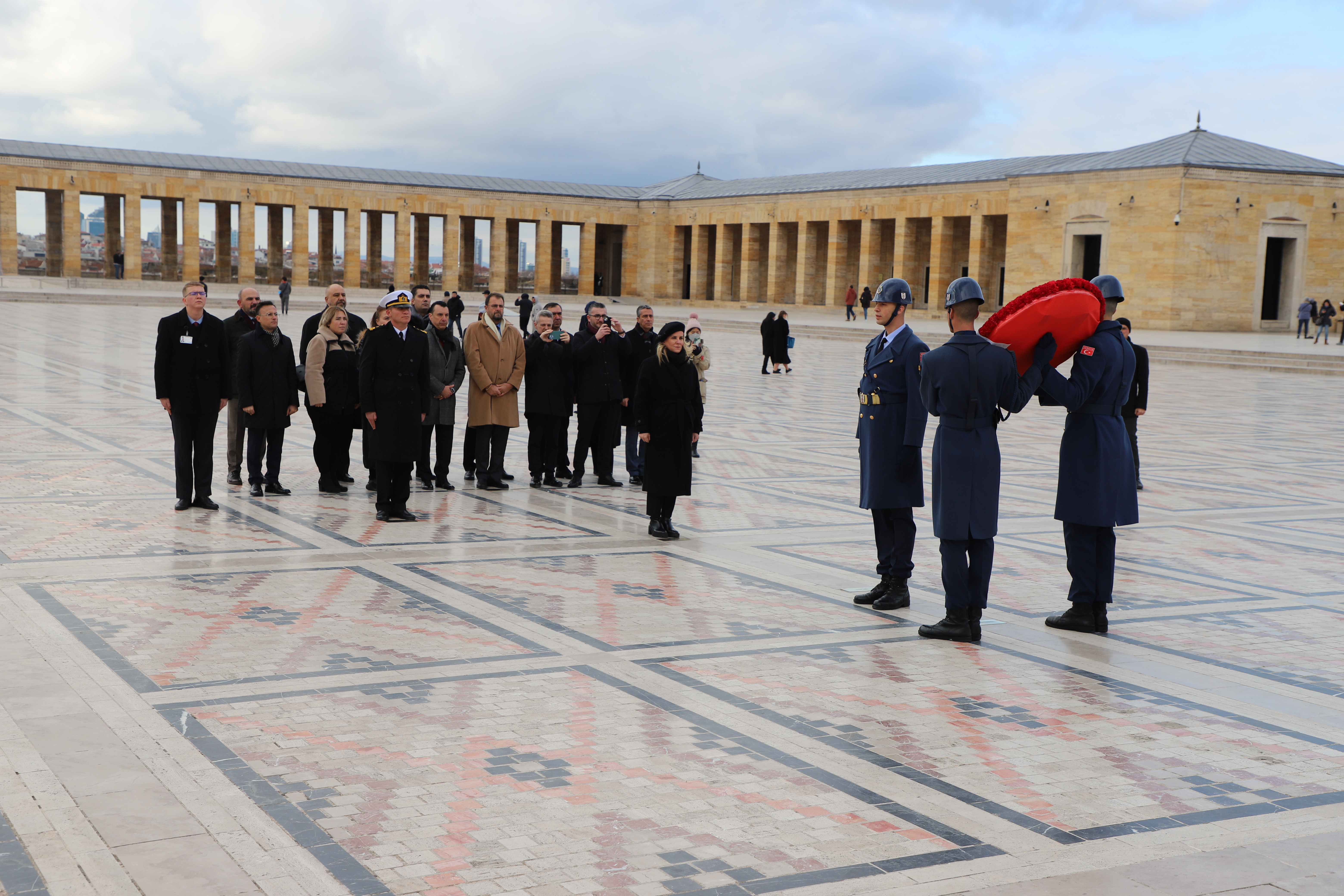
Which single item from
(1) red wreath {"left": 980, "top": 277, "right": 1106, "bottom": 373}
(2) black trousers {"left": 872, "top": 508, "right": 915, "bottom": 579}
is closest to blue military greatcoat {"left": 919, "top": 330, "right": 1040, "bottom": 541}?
(1) red wreath {"left": 980, "top": 277, "right": 1106, "bottom": 373}

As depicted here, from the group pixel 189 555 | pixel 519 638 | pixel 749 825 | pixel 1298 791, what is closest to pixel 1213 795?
pixel 1298 791

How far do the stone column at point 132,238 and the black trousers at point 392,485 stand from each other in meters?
51.5

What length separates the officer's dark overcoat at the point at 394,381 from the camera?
9688mm

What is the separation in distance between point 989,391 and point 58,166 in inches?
2251

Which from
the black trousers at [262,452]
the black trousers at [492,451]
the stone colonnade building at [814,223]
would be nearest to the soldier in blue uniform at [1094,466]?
the black trousers at [492,451]

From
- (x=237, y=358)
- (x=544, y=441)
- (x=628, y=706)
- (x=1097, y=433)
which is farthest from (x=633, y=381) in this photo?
(x=628, y=706)

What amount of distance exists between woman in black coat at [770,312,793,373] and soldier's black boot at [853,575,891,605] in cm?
1873

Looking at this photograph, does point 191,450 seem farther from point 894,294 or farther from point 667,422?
point 894,294

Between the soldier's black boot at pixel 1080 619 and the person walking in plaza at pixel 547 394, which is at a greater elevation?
the person walking in plaza at pixel 547 394

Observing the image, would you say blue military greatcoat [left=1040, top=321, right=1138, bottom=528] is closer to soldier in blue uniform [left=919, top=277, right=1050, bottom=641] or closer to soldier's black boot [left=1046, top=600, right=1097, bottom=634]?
soldier in blue uniform [left=919, top=277, right=1050, bottom=641]

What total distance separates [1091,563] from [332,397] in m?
6.48

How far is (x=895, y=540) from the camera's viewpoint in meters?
7.29

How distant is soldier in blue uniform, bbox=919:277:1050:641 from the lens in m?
6.57

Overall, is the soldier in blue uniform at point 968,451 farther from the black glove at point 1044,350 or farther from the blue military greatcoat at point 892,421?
the blue military greatcoat at point 892,421
